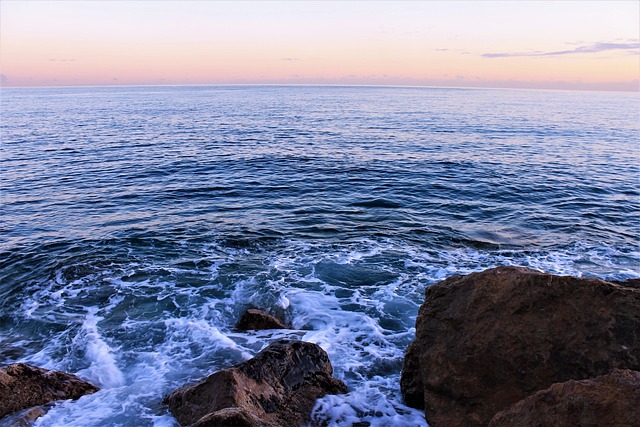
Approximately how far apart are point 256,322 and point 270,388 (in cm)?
397

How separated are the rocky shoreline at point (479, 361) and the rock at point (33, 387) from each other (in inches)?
0.8

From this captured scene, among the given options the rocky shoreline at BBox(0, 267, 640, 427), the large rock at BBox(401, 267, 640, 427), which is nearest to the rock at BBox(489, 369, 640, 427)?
the rocky shoreline at BBox(0, 267, 640, 427)

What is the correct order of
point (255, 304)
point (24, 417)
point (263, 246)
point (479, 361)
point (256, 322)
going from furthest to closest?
point (263, 246) < point (255, 304) < point (256, 322) < point (24, 417) < point (479, 361)

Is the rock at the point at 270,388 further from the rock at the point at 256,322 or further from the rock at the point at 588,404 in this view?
the rock at the point at 588,404

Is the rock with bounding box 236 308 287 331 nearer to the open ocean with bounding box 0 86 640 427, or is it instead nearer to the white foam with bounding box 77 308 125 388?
the open ocean with bounding box 0 86 640 427

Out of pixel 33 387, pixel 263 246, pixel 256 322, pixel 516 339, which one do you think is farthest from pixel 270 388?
pixel 263 246

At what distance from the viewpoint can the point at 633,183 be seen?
2938 centimetres

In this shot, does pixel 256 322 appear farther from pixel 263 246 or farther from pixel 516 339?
pixel 516 339

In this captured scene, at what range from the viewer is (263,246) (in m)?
18.5

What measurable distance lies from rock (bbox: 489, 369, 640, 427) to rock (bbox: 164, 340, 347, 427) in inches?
159

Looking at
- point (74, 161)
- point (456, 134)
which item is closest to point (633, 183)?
point (456, 134)

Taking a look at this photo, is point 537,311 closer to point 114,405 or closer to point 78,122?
point 114,405

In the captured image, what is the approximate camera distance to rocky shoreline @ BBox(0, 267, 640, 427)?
23.8ft

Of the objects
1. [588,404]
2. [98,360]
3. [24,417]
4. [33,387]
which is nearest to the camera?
[588,404]
